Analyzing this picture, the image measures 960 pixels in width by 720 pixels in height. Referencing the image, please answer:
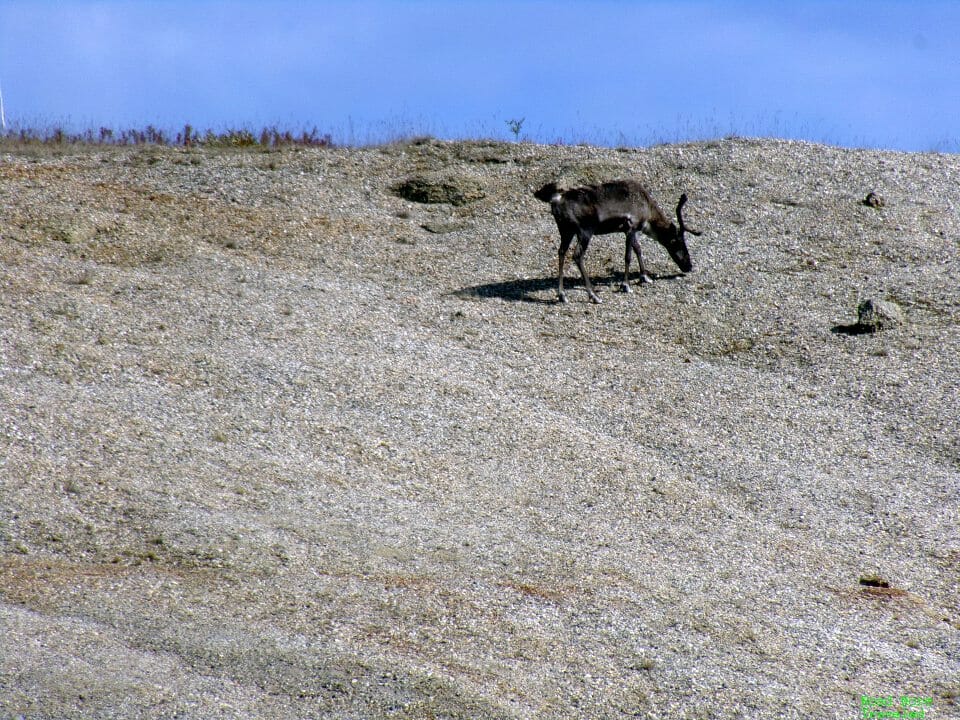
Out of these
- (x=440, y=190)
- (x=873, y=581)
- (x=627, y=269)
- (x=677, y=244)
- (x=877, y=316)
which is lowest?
(x=873, y=581)

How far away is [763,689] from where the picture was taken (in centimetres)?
618

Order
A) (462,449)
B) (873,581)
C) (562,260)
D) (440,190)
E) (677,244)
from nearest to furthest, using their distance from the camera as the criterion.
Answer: (873,581), (462,449), (562,260), (677,244), (440,190)

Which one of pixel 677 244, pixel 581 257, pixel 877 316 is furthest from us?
pixel 677 244

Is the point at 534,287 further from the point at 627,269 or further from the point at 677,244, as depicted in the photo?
the point at 677,244

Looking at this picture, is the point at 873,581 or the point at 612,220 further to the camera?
the point at 612,220

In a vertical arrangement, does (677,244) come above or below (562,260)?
above

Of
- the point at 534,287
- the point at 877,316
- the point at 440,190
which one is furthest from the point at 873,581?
the point at 440,190

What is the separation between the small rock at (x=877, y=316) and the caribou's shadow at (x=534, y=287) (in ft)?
9.16

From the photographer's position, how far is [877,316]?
43.8ft

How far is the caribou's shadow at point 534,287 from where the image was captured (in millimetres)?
14305

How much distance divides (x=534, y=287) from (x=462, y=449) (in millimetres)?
5389

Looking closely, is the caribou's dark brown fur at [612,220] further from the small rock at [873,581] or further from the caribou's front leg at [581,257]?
the small rock at [873,581]

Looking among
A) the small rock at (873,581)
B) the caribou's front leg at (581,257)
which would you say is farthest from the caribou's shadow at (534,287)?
the small rock at (873,581)

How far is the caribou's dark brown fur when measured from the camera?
13664mm
